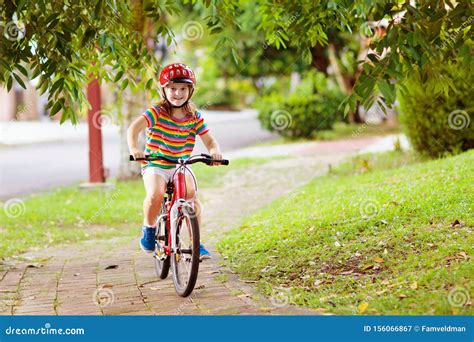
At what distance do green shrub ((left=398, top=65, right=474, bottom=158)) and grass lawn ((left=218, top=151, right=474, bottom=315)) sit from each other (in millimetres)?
1673

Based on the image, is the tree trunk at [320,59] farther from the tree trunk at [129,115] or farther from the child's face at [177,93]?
the child's face at [177,93]

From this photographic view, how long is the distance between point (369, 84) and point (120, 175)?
897 cm

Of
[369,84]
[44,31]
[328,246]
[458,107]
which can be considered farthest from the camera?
[458,107]

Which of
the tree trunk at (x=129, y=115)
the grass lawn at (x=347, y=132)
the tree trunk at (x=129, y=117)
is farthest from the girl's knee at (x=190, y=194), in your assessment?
the grass lawn at (x=347, y=132)

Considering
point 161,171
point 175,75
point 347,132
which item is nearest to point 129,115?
point 161,171

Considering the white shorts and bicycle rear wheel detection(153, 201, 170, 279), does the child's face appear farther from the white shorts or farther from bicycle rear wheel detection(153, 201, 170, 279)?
bicycle rear wheel detection(153, 201, 170, 279)

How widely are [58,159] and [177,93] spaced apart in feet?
43.2

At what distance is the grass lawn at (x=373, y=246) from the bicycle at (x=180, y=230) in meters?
0.63

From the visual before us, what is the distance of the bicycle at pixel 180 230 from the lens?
5641 mm

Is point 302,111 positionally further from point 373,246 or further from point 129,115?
point 373,246

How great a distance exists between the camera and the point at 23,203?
38.7ft

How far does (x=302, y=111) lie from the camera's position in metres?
19.4
